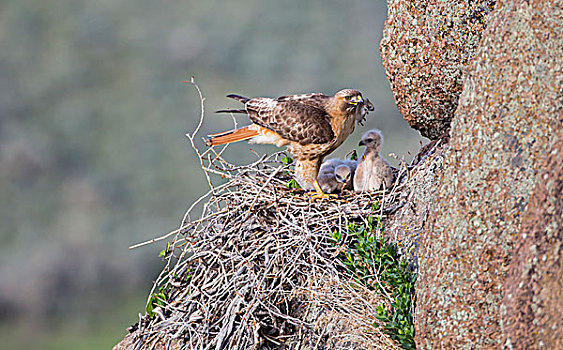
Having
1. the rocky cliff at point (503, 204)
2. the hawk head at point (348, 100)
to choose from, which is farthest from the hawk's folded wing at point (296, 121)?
the rocky cliff at point (503, 204)

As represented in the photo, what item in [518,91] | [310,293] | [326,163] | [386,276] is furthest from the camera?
[326,163]

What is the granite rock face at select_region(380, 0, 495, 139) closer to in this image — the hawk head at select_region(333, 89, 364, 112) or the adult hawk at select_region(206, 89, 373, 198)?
the hawk head at select_region(333, 89, 364, 112)

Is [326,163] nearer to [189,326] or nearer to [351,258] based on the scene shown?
[351,258]

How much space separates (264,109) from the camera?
3.81 meters

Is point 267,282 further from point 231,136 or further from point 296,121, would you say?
point 231,136

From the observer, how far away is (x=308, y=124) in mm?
3619

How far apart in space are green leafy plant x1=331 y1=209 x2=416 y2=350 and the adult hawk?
1.94 ft

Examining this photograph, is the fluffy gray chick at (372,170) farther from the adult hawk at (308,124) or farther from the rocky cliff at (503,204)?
the rocky cliff at (503,204)

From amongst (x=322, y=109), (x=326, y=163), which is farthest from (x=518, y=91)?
(x=326, y=163)

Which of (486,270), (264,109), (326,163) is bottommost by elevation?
(486,270)

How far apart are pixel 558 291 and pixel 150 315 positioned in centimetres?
221

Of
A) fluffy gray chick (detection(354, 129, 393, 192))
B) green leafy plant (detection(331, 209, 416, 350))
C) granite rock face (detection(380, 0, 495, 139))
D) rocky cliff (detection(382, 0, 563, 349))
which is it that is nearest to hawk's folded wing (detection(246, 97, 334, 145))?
fluffy gray chick (detection(354, 129, 393, 192))

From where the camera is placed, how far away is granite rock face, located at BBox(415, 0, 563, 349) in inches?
68.0

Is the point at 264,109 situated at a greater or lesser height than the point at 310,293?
greater
